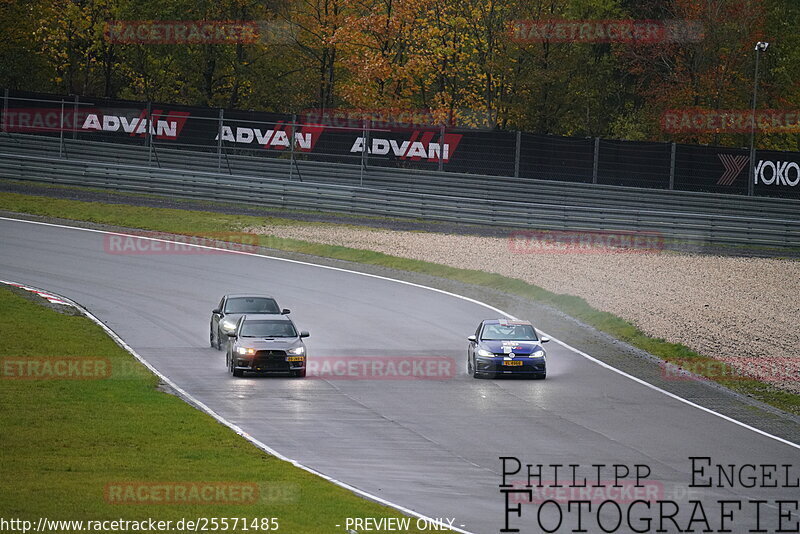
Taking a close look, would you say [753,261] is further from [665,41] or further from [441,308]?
[665,41]

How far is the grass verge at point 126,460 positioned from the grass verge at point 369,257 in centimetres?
1152

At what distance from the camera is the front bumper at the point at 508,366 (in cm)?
2342

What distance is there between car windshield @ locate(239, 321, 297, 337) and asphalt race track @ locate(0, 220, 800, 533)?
1063 millimetres

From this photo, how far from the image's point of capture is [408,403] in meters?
21.1

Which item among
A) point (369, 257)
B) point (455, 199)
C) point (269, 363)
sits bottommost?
point (269, 363)

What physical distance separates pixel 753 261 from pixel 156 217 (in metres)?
22.8

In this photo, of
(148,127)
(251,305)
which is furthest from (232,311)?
(148,127)

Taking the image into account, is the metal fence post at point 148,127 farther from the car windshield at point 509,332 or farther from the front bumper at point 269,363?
the car windshield at point 509,332

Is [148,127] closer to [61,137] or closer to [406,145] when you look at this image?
[61,137]

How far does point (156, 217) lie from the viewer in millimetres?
43156

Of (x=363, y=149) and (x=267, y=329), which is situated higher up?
(x=363, y=149)

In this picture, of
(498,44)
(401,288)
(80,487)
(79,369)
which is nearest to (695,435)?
(80,487)

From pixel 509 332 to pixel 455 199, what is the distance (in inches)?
852

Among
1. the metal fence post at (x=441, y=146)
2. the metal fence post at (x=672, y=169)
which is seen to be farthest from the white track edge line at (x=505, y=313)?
the metal fence post at (x=672, y=169)
